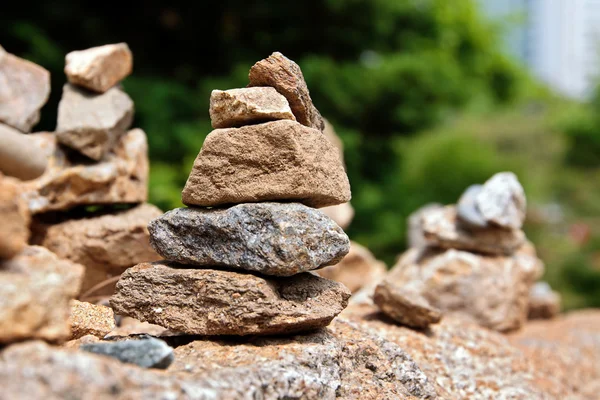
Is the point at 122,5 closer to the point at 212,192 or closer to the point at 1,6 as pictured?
the point at 1,6

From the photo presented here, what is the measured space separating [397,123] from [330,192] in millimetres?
7799

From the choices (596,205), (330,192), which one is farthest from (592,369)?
(596,205)

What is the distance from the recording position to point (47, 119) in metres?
8.91

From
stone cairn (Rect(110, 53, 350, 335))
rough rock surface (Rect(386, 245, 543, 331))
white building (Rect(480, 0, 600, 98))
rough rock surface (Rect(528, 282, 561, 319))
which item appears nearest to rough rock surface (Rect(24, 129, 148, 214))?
stone cairn (Rect(110, 53, 350, 335))

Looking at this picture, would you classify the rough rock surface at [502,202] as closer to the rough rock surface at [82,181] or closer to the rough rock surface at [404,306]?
the rough rock surface at [404,306]

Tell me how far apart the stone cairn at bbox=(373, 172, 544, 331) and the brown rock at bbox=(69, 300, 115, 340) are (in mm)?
3227

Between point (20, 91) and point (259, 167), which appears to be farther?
point (20, 91)

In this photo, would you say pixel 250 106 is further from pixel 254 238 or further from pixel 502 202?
pixel 502 202

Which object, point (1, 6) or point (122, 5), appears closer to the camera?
point (1, 6)

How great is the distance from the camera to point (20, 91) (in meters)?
4.89

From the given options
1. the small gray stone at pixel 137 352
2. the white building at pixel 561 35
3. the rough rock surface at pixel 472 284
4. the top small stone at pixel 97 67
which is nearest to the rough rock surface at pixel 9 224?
the small gray stone at pixel 137 352

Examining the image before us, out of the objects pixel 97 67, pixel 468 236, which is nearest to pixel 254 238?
pixel 97 67

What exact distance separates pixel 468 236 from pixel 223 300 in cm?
380

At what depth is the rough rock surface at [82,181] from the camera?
523 centimetres
